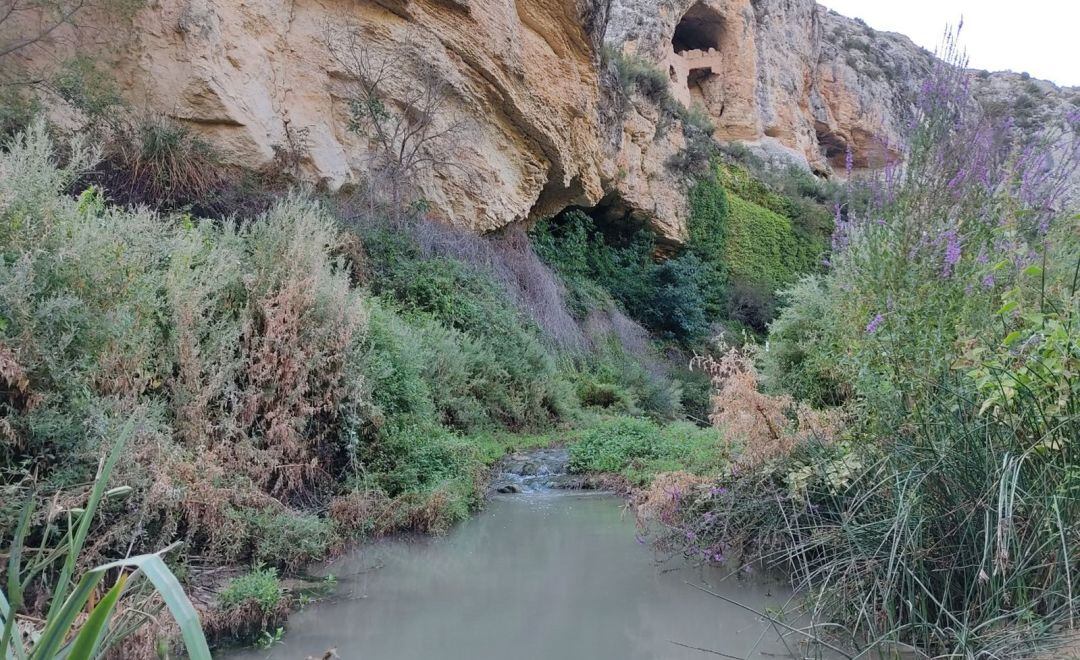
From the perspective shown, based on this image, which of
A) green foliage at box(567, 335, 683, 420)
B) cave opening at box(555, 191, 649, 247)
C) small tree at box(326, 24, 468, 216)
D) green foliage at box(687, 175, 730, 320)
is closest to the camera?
small tree at box(326, 24, 468, 216)

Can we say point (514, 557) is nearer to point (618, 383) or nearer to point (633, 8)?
point (618, 383)

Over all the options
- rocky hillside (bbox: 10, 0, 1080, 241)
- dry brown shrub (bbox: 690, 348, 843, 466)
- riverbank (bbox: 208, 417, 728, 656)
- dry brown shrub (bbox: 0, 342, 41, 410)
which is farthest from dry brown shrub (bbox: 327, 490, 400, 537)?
rocky hillside (bbox: 10, 0, 1080, 241)

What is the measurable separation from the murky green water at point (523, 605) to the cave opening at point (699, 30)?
971 inches

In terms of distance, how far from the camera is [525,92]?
1447cm

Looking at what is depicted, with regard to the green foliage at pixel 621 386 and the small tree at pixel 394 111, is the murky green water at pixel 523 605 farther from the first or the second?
the small tree at pixel 394 111

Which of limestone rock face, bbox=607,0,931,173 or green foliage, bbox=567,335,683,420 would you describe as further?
limestone rock face, bbox=607,0,931,173

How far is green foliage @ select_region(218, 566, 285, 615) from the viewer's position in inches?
164

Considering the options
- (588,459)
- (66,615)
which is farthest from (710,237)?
(66,615)

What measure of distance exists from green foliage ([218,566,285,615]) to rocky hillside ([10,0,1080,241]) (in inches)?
175

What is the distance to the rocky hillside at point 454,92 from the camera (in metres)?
10.2

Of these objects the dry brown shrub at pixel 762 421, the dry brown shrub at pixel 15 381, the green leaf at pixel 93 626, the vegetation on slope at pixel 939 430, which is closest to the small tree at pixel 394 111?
the dry brown shrub at pixel 15 381

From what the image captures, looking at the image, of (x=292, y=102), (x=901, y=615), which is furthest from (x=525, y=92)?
(x=901, y=615)

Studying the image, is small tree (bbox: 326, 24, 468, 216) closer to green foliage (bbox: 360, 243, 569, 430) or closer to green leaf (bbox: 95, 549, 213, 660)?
green foliage (bbox: 360, 243, 569, 430)

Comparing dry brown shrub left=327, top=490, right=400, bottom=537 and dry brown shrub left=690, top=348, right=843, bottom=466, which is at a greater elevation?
dry brown shrub left=690, top=348, right=843, bottom=466
